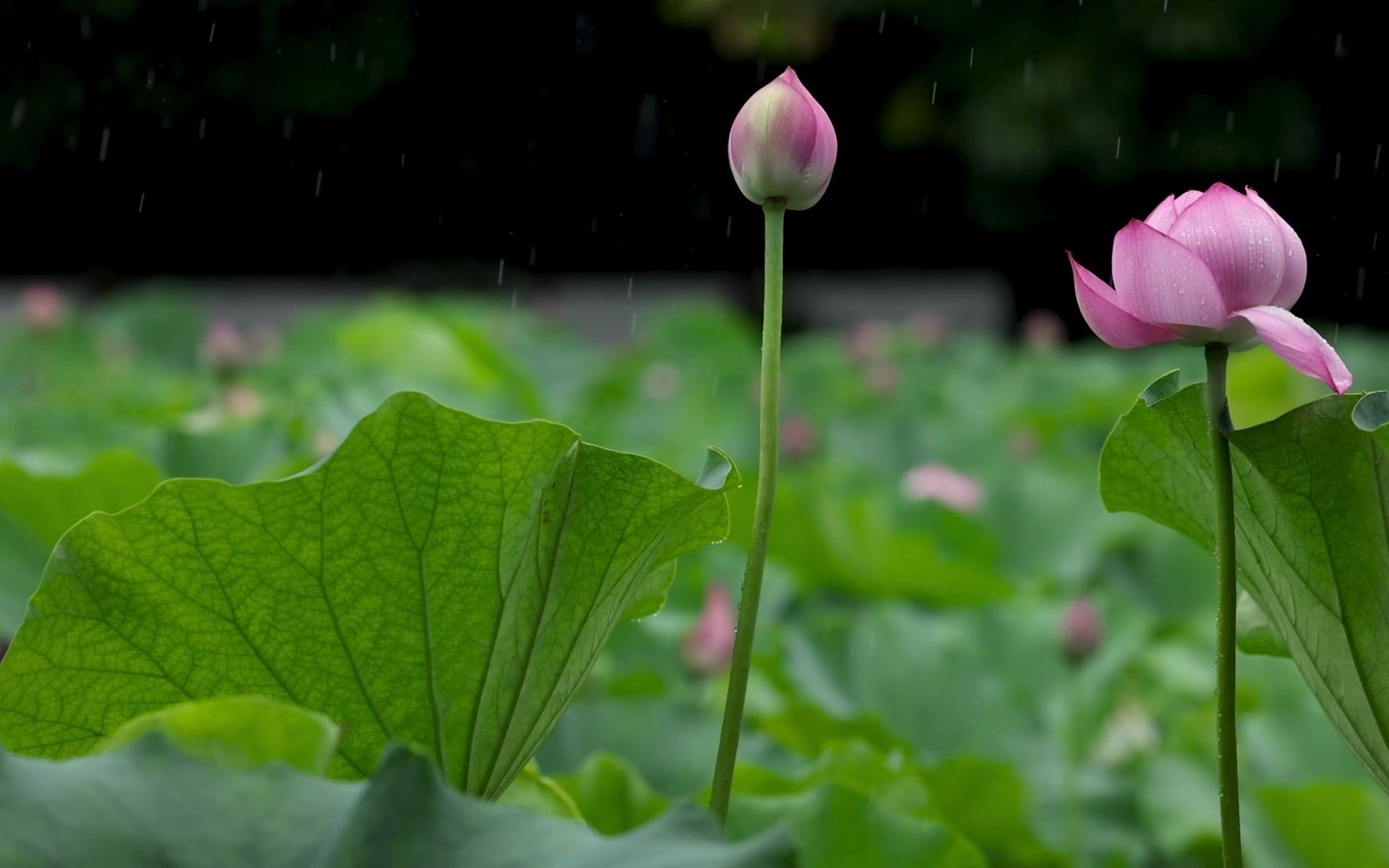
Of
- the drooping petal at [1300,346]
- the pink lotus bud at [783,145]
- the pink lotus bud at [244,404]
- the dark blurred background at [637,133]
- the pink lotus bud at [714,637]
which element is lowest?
the pink lotus bud at [714,637]

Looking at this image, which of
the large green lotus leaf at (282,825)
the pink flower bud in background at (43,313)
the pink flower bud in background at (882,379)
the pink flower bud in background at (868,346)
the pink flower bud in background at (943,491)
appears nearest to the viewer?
the large green lotus leaf at (282,825)

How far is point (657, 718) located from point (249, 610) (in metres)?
0.56

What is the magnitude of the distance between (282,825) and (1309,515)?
0.36m

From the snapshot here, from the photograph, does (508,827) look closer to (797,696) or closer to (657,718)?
(657,718)

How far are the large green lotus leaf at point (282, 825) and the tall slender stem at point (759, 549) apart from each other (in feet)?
0.22

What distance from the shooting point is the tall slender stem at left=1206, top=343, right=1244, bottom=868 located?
47 cm

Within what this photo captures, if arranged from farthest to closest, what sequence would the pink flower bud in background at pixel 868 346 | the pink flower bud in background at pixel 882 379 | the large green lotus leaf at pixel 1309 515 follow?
the pink flower bud in background at pixel 868 346 → the pink flower bud in background at pixel 882 379 → the large green lotus leaf at pixel 1309 515

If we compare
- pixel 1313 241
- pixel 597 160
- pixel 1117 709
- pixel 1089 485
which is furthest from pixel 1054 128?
pixel 1117 709

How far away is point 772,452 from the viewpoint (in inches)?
19.4

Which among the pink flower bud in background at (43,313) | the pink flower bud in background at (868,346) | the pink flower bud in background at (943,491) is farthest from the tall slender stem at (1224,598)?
the pink flower bud in background at (43,313)

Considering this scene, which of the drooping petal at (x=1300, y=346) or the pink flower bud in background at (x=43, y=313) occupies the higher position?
the drooping petal at (x=1300, y=346)

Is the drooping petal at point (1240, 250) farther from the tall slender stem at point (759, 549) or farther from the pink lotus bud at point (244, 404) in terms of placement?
the pink lotus bud at point (244, 404)

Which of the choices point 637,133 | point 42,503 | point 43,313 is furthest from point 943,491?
point 637,133

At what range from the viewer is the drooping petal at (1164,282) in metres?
0.47
